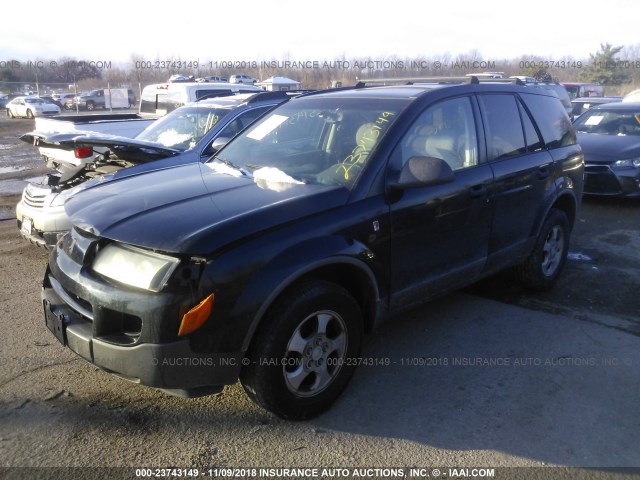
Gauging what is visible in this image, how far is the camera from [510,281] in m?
5.45

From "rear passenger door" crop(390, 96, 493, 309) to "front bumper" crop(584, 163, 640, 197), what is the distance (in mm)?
5491

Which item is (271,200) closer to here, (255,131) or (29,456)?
(255,131)

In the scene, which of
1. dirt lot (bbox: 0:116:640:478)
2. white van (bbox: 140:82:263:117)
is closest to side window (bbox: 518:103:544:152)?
dirt lot (bbox: 0:116:640:478)

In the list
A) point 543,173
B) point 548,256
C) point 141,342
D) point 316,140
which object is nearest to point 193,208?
point 141,342

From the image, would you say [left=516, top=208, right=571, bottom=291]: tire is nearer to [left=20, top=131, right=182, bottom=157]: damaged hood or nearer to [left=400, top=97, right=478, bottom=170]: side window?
[left=400, top=97, right=478, bottom=170]: side window

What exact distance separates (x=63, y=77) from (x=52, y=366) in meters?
63.2

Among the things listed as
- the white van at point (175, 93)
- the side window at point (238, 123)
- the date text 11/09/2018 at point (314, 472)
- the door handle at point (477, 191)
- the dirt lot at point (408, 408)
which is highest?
the white van at point (175, 93)

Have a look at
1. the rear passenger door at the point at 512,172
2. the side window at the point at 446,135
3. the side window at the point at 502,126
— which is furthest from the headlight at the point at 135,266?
the side window at the point at 502,126

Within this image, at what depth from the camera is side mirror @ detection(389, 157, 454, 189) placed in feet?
10.9

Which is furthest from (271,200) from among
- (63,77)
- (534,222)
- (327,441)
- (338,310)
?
(63,77)

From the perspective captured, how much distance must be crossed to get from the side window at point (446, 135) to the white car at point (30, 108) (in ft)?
106

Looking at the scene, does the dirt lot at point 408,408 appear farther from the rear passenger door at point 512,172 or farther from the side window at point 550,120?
the side window at point 550,120

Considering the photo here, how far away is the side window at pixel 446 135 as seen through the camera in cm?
370

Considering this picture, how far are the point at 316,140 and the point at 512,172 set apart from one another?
5.27 feet
